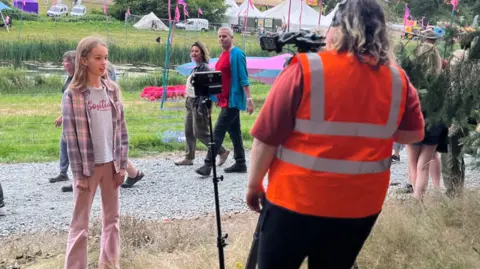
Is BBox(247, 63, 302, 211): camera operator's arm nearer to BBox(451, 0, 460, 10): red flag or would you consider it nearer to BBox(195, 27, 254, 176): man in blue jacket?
BBox(451, 0, 460, 10): red flag

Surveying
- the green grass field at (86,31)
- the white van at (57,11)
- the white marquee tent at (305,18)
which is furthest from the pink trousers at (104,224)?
the white van at (57,11)

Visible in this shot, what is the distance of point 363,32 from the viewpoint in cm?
274

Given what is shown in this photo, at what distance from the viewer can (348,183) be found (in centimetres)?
269

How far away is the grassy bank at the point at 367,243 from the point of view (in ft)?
14.2

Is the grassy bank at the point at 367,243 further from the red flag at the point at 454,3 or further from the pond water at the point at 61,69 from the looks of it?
the pond water at the point at 61,69

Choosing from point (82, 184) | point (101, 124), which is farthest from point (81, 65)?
point (82, 184)

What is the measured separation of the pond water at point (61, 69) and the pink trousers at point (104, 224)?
18.9m

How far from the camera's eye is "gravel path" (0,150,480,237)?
6.69 meters

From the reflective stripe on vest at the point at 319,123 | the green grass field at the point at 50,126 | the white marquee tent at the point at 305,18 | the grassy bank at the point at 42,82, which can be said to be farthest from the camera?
the white marquee tent at the point at 305,18

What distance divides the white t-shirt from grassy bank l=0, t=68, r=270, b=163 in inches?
218

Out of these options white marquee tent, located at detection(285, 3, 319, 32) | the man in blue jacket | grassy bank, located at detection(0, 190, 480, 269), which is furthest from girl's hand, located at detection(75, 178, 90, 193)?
white marquee tent, located at detection(285, 3, 319, 32)

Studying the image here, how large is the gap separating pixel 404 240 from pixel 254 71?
15.5 meters

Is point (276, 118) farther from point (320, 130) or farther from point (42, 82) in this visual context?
point (42, 82)

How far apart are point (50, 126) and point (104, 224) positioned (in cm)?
863
